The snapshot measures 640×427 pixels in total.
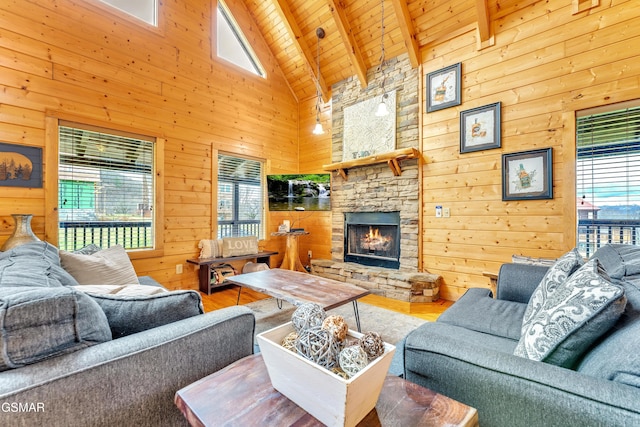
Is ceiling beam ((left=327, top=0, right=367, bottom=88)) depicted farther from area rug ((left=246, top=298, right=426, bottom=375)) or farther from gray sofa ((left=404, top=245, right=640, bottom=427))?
gray sofa ((left=404, top=245, right=640, bottom=427))

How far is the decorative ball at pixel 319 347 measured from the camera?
2.38ft

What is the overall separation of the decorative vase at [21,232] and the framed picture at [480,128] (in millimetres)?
4436

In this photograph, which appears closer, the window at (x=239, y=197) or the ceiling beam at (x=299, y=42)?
the ceiling beam at (x=299, y=42)

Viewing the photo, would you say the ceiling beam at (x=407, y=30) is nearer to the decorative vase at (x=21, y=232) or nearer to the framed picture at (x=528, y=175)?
the framed picture at (x=528, y=175)

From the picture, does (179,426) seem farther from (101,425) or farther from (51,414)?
(51,414)

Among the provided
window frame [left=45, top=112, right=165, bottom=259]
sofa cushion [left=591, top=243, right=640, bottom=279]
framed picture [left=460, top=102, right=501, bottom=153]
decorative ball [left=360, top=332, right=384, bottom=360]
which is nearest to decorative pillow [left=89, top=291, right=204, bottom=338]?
decorative ball [left=360, top=332, right=384, bottom=360]

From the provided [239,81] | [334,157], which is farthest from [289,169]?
[239,81]

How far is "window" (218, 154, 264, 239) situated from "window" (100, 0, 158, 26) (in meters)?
1.82

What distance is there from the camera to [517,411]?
809 millimetres

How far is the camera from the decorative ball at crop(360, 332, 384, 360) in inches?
28.7

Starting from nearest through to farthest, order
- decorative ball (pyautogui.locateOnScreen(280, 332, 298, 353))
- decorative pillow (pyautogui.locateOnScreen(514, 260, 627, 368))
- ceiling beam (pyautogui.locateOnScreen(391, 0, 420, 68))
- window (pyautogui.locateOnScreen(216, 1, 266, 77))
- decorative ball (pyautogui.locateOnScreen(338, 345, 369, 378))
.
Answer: decorative ball (pyautogui.locateOnScreen(338, 345, 369, 378))
decorative ball (pyautogui.locateOnScreen(280, 332, 298, 353))
decorative pillow (pyautogui.locateOnScreen(514, 260, 627, 368))
ceiling beam (pyautogui.locateOnScreen(391, 0, 420, 68))
window (pyautogui.locateOnScreen(216, 1, 266, 77))

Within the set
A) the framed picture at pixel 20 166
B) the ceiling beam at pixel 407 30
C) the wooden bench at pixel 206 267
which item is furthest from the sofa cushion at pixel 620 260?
the framed picture at pixel 20 166

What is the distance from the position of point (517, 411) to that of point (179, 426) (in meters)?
1.04

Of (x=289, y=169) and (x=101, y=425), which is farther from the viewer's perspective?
(x=289, y=169)
